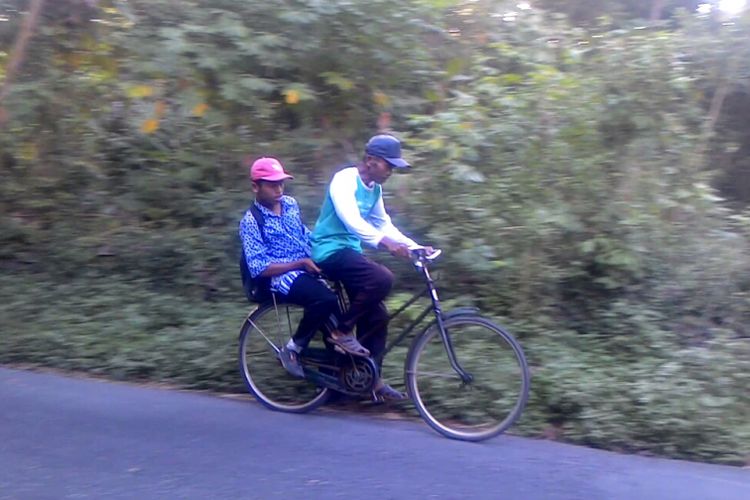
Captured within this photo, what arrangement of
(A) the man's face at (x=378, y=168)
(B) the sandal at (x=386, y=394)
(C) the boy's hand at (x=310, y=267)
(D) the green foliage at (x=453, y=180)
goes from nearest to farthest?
(A) the man's face at (x=378, y=168)
(B) the sandal at (x=386, y=394)
(C) the boy's hand at (x=310, y=267)
(D) the green foliage at (x=453, y=180)

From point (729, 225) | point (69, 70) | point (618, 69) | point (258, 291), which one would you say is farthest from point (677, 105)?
point (69, 70)

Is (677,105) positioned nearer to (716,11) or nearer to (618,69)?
(618,69)

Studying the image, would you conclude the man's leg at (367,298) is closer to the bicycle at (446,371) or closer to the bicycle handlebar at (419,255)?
the bicycle at (446,371)

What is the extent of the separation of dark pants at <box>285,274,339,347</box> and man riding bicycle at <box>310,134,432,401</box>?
0.34 feet

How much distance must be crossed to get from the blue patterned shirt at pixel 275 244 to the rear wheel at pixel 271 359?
1.03ft

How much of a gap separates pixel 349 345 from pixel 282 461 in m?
1.13

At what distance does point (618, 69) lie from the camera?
852cm

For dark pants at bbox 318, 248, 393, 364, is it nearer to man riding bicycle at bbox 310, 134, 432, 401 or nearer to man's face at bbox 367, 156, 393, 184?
man riding bicycle at bbox 310, 134, 432, 401

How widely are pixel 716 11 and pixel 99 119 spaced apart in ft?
20.6

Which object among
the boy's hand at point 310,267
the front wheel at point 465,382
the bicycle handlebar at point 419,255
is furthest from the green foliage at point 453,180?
the bicycle handlebar at point 419,255

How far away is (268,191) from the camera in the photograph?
716cm

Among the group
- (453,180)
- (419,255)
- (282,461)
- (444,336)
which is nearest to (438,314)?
(444,336)

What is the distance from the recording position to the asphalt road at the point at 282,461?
5672 mm

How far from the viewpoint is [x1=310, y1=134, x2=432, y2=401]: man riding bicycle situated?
6711mm
